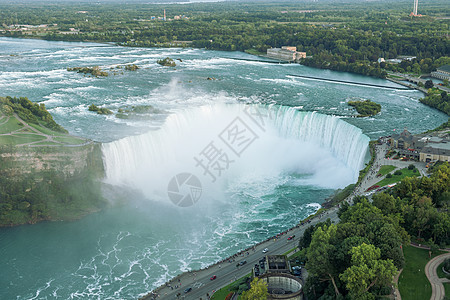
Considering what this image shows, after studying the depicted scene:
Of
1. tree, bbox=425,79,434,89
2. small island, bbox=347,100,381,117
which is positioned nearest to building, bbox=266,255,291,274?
small island, bbox=347,100,381,117

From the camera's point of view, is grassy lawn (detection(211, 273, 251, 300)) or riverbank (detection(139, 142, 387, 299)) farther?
riverbank (detection(139, 142, 387, 299))

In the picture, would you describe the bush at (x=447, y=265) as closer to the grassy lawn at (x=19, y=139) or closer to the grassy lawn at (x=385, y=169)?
the grassy lawn at (x=385, y=169)

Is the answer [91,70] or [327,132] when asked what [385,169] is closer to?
[327,132]

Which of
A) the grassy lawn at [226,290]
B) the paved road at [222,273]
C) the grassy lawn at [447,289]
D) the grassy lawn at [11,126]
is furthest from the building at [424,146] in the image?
the grassy lawn at [11,126]

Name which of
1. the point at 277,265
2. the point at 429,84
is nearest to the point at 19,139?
the point at 277,265

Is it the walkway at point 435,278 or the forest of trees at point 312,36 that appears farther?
the forest of trees at point 312,36

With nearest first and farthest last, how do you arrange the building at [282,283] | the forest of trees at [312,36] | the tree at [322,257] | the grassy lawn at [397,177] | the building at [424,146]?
the tree at [322,257] → the building at [282,283] → the grassy lawn at [397,177] → the building at [424,146] → the forest of trees at [312,36]

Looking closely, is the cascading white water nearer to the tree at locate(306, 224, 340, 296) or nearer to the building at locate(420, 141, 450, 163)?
the building at locate(420, 141, 450, 163)
